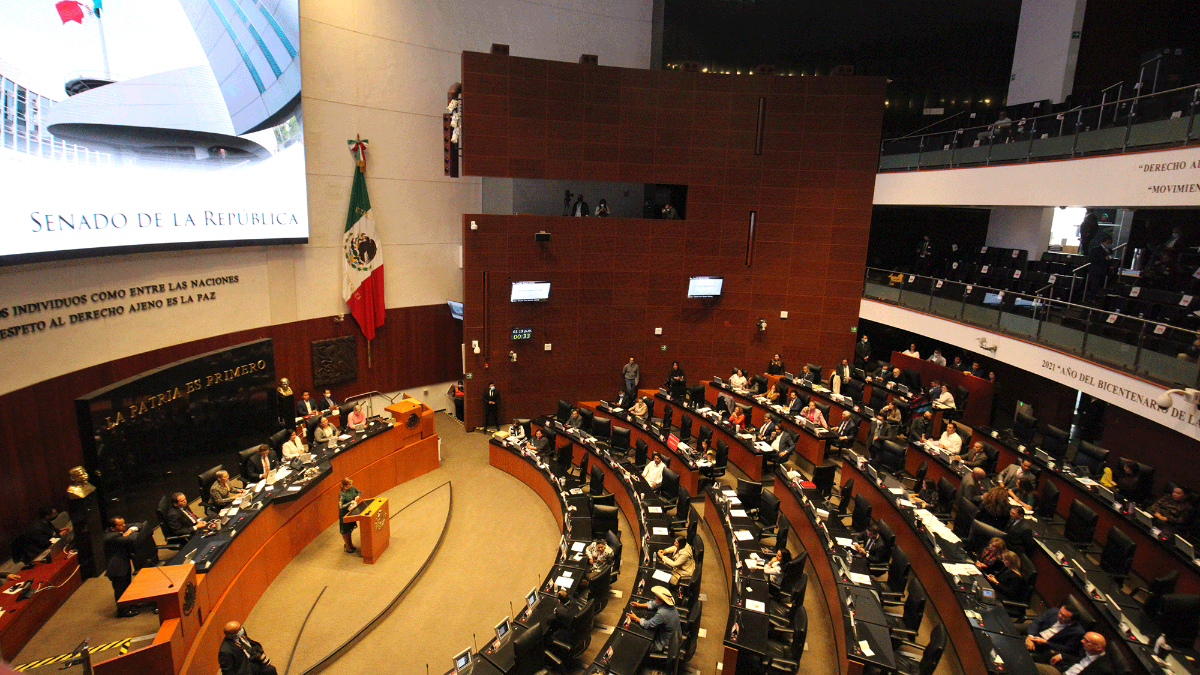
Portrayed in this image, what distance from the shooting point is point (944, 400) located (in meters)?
12.7

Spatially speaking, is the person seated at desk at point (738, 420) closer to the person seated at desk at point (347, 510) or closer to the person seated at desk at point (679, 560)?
the person seated at desk at point (679, 560)

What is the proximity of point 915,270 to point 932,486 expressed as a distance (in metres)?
8.33

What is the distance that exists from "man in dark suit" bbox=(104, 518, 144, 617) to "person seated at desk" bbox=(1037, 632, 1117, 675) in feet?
33.6

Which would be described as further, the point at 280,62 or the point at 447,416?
the point at 447,416


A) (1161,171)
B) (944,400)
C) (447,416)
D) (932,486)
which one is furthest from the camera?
(447,416)

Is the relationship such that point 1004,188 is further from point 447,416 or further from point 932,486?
point 447,416

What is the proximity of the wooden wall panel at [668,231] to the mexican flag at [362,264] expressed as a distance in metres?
2.11

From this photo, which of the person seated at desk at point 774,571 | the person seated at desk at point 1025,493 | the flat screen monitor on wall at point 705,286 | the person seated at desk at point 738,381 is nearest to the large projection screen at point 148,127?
the flat screen monitor on wall at point 705,286

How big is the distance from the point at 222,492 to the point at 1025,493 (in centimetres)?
1208

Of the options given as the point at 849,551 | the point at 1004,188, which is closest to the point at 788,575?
the point at 849,551

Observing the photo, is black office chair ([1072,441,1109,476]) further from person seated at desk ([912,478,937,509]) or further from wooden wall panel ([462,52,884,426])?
wooden wall panel ([462,52,884,426])

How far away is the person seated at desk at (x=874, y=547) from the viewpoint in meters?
7.96

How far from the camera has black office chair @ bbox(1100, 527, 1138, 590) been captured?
7398mm

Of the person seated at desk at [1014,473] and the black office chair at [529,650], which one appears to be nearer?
the black office chair at [529,650]
